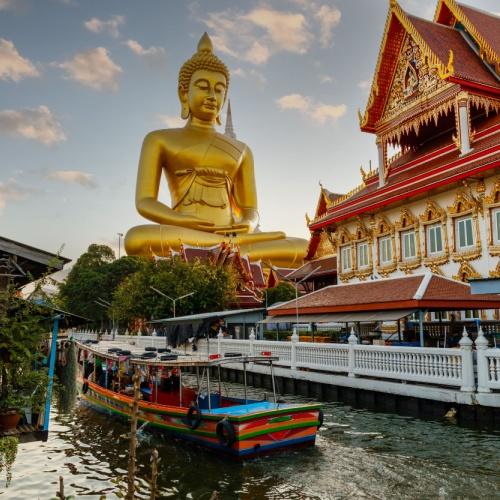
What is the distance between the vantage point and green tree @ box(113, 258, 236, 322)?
94.6 feet

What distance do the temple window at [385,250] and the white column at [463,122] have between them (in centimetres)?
451

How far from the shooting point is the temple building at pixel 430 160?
17.7 metres

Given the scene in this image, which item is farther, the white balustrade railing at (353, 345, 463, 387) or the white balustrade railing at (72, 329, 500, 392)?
the white balustrade railing at (353, 345, 463, 387)

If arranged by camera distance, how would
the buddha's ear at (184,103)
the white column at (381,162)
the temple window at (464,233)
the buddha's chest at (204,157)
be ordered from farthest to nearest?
the buddha's ear at (184,103) < the buddha's chest at (204,157) < the white column at (381,162) < the temple window at (464,233)

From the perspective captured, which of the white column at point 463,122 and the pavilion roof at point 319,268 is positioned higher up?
the white column at point 463,122

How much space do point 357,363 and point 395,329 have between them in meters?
6.34

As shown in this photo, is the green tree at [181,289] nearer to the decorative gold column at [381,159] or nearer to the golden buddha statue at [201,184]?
the golden buddha statue at [201,184]

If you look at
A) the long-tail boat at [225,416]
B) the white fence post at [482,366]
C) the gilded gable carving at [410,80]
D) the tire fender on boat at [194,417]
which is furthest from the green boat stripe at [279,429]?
the gilded gable carving at [410,80]

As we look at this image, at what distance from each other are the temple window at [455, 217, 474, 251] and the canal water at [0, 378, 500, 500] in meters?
7.73

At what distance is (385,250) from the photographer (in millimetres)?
22094

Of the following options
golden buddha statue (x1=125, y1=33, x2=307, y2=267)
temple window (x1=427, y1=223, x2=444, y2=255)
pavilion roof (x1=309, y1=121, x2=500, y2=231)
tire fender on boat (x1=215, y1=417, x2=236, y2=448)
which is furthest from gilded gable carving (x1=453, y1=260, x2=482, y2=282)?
golden buddha statue (x1=125, y1=33, x2=307, y2=267)

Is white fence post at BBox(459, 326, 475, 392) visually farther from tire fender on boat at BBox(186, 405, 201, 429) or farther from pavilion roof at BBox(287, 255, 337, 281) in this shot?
pavilion roof at BBox(287, 255, 337, 281)

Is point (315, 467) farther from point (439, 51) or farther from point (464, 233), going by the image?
point (439, 51)

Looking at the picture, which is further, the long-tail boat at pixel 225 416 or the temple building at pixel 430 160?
the temple building at pixel 430 160
